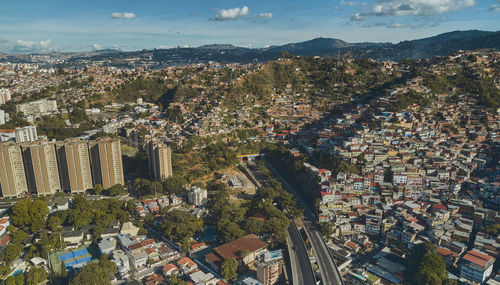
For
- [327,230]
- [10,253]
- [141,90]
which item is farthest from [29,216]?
[141,90]

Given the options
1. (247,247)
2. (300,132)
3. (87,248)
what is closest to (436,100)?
(300,132)

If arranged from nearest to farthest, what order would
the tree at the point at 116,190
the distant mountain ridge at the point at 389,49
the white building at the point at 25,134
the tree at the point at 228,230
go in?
the tree at the point at 228,230
the tree at the point at 116,190
the white building at the point at 25,134
the distant mountain ridge at the point at 389,49

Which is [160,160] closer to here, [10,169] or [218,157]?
[218,157]

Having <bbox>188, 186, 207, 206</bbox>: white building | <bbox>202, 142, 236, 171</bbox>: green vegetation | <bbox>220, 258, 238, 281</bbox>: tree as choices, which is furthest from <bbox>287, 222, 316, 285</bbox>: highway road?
<bbox>202, 142, 236, 171</bbox>: green vegetation

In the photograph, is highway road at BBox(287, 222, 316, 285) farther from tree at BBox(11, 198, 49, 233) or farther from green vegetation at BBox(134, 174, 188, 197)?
tree at BBox(11, 198, 49, 233)

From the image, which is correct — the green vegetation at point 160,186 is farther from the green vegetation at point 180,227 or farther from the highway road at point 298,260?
the highway road at point 298,260

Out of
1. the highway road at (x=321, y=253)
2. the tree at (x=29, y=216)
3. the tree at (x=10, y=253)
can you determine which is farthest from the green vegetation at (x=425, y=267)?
the tree at (x=29, y=216)
